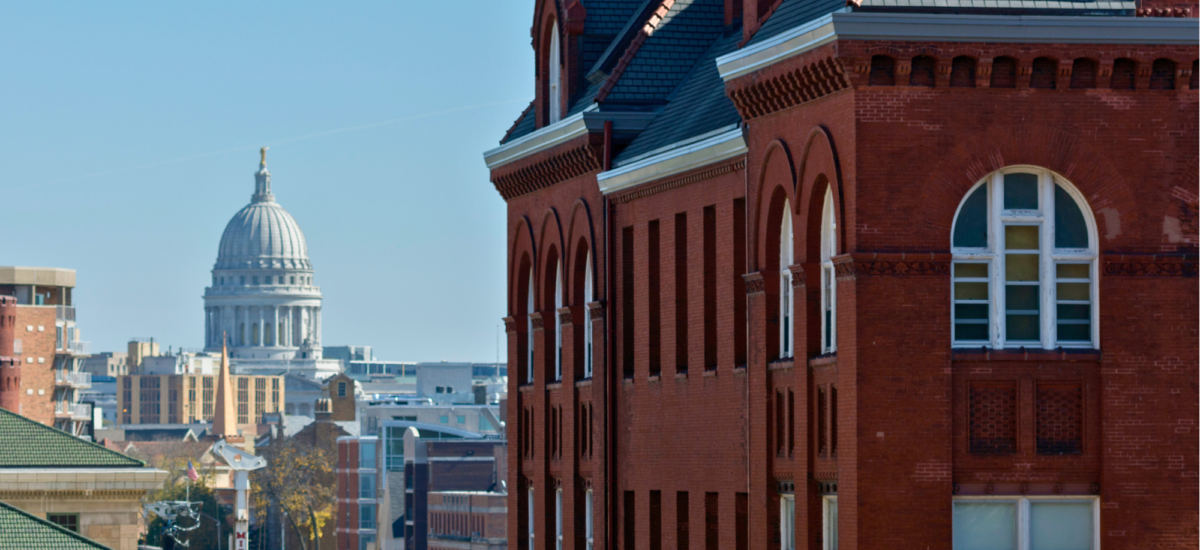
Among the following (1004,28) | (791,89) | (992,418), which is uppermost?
(1004,28)

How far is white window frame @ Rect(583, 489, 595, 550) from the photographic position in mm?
44562

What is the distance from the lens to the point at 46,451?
6912cm

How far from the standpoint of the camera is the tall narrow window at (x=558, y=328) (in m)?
46.8

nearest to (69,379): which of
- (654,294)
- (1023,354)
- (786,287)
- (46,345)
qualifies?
(46,345)

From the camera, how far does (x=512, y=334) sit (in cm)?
5038

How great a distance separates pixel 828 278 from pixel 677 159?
6583mm

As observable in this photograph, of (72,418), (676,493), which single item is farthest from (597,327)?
(72,418)

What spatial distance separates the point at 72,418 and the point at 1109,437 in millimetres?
158321

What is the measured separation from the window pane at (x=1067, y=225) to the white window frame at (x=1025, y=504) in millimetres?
3112

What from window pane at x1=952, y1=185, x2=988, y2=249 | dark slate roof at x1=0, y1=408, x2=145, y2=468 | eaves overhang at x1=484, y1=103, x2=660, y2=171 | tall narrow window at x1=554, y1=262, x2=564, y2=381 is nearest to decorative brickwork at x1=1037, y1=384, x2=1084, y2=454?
window pane at x1=952, y1=185, x2=988, y2=249

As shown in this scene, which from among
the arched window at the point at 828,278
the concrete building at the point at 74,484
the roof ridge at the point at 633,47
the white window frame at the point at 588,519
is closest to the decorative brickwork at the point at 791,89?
the arched window at the point at 828,278

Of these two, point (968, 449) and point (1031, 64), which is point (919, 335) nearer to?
point (968, 449)

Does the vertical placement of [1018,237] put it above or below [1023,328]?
above

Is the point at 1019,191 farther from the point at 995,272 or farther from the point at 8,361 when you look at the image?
the point at 8,361
